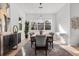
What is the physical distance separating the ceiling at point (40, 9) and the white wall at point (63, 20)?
16cm

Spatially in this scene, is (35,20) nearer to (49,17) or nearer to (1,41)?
(49,17)

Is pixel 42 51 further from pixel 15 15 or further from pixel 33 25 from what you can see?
pixel 15 15

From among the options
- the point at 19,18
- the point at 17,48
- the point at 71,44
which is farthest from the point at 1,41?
the point at 71,44

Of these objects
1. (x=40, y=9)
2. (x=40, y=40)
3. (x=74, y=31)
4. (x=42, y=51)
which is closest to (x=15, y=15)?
(x=40, y=9)

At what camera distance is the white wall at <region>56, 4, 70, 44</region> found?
14.0ft

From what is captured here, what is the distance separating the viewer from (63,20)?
434cm

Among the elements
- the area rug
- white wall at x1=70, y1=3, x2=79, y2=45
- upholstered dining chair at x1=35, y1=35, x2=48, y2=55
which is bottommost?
the area rug

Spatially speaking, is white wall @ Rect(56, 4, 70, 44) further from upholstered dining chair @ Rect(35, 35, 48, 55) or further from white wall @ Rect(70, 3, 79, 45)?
upholstered dining chair @ Rect(35, 35, 48, 55)

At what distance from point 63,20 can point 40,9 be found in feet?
2.67

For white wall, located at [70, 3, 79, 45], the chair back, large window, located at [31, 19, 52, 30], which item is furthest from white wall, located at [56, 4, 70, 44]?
the chair back

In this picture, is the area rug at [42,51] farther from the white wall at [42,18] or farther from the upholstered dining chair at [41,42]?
the white wall at [42,18]

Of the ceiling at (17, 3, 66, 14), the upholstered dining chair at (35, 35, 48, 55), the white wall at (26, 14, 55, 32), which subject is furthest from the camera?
the upholstered dining chair at (35, 35, 48, 55)

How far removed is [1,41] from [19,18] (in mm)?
968

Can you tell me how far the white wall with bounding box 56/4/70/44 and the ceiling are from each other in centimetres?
16
